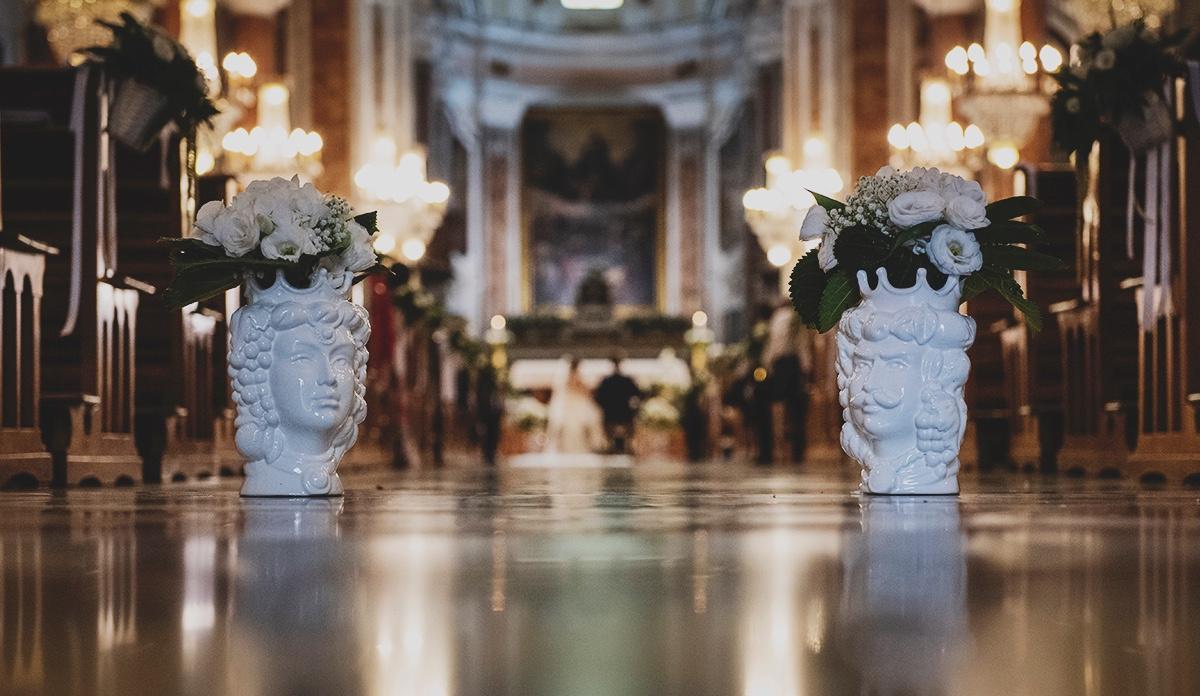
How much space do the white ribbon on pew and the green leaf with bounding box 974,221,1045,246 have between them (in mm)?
4080

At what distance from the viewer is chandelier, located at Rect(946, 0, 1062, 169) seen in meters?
11.4

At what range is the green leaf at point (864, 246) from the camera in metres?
4.64

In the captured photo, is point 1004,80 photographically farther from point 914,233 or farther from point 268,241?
point 268,241

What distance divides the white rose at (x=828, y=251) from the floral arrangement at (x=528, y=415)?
64.5 feet

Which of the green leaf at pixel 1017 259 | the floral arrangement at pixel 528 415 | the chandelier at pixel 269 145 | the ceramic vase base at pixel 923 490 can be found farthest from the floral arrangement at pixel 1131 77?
the floral arrangement at pixel 528 415

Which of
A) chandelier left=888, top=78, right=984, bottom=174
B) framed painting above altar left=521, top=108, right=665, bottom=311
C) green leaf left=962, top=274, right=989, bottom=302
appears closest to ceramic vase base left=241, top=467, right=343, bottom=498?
green leaf left=962, top=274, right=989, bottom=302

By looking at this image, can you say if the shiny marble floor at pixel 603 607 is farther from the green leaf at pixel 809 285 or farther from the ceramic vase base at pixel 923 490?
the green leaf at pixel 809 285

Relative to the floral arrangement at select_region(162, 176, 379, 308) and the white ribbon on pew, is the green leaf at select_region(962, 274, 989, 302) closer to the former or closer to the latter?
the floral arrangement at select_region(162, 176, 379, 308)

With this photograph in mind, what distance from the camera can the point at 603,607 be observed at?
185 centimetres

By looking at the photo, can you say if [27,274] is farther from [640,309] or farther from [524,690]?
[640,309]

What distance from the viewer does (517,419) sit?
24500mm

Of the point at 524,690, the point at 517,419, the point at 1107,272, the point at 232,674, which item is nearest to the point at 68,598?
the point at 232,674

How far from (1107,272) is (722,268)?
20.8 metres

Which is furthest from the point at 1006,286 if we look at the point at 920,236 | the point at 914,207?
the point at 914,207
